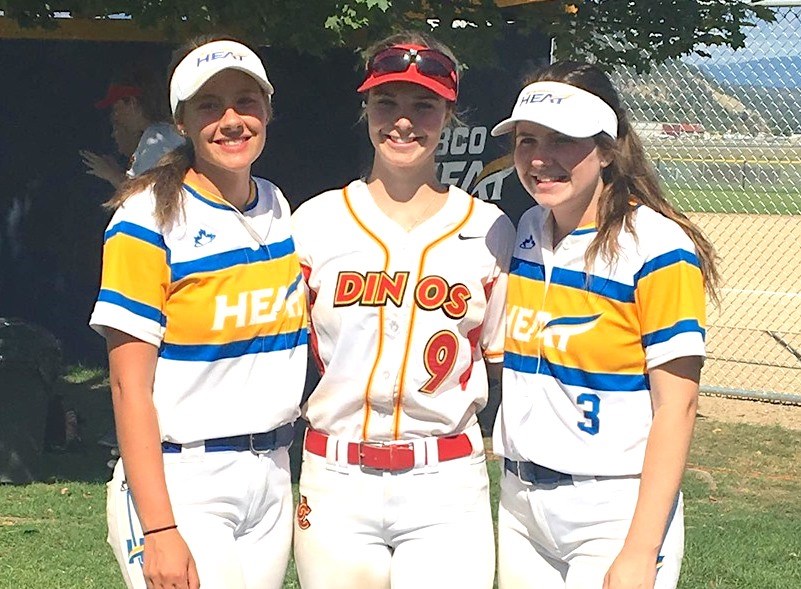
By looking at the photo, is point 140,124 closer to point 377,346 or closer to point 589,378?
point 377,346

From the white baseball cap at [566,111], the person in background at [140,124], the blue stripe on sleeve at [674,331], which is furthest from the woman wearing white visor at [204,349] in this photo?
the person in background at [140,124]

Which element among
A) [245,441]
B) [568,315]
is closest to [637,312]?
[568,315]

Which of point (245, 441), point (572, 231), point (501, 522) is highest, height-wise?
point (572, 231)

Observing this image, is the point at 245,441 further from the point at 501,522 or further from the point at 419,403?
the point at 501,522

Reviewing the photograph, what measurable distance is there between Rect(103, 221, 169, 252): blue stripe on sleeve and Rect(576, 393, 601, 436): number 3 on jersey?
1.02 meters

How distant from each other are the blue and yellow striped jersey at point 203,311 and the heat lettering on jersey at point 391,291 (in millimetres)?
153

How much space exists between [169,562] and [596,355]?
1.06 metres

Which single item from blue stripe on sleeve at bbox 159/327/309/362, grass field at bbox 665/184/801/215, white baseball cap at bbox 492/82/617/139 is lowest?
blue stripe on sleeve at bbox 159/327/309/362

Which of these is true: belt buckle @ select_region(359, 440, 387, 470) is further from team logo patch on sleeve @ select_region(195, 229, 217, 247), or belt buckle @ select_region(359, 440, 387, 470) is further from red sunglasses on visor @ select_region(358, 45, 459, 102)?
red sunglasses on visor @ select_region(358, 45, 459, 102)

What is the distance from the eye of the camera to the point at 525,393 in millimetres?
3062

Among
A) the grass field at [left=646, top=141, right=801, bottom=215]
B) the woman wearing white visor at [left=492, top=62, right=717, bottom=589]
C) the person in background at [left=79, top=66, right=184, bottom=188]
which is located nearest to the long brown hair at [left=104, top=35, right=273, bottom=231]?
the woman wearing white visor at [left=492, top=62, right=717, bottom=589]

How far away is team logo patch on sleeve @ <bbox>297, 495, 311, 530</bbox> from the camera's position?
3.21 metres

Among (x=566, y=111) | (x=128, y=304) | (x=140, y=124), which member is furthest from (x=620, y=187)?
(x=140, y=124)

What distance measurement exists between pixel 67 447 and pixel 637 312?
5.29 m
